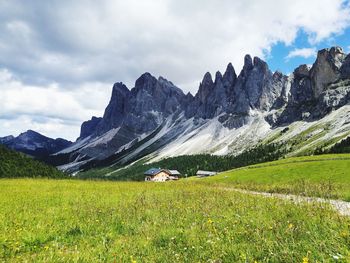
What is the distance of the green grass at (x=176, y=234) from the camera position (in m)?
7.07

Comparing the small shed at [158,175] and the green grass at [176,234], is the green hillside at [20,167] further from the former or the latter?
the small shed at [158,175]

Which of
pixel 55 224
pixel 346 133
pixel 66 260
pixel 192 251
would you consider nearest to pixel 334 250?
pixel 192 251

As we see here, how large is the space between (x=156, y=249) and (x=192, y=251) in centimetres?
97

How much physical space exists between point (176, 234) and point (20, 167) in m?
52.9

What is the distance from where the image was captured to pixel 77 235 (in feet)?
33.3

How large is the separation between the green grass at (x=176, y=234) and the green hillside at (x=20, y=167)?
41.4 meters

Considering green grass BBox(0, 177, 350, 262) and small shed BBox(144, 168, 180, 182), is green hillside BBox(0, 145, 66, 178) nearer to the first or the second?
green grass BBox(0, 177, 350, 262)

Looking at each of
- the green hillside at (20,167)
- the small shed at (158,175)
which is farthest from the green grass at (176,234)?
the small shed at (158,175)

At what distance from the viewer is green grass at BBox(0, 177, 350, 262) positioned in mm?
7074

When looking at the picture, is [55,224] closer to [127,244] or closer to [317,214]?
[127,244]

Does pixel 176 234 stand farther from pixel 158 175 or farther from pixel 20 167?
pixel 158 175

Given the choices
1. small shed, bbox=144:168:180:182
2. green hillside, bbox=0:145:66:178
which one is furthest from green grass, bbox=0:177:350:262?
small shed, bbox=144:168:180:182

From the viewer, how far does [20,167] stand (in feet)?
181

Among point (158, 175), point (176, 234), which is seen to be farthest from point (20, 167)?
point (158, 175)
